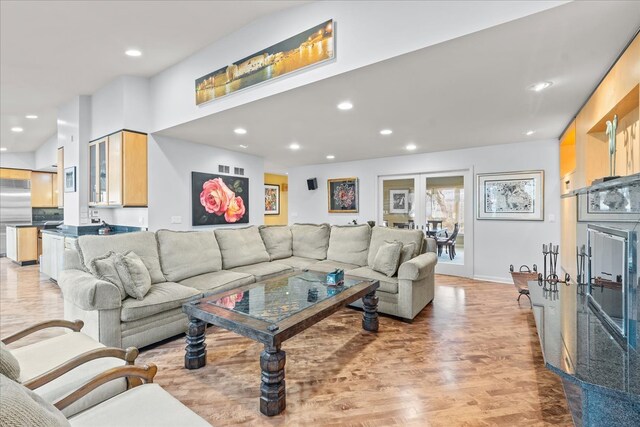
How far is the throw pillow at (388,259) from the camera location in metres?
3.55

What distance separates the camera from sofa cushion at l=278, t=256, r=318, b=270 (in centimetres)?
427

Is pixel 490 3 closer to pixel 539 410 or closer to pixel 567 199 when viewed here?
pixel 539 410

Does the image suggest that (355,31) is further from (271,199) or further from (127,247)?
(271,199)

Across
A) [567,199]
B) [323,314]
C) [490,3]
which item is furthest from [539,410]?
[567,199]

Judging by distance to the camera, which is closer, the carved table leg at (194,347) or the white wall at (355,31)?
the white wall at (355,31)

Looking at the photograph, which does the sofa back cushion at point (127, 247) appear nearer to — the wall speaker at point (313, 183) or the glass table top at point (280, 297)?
the glass table top at point (280, 297)

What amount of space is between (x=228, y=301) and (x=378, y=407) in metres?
1.36

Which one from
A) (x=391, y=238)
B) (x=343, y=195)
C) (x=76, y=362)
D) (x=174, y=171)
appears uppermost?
(x=174, y=171)

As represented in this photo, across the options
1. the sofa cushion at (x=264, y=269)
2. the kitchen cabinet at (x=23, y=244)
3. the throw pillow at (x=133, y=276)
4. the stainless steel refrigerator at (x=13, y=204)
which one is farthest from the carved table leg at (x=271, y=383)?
the stainless steel refrigerator at (x=13, y=204)

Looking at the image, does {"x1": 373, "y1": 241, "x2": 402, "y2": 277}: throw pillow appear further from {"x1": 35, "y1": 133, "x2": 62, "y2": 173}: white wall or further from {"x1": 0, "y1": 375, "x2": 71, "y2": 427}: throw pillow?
{"x1": 35, "y1": 133, "x2": 62, "y2": 173}: white wall

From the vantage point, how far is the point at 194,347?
2369 millimetres

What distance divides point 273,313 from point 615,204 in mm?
2433

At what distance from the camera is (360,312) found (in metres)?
3.66

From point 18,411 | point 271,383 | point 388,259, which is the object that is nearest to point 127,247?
point 271,383
